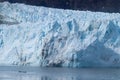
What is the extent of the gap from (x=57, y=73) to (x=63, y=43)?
1.02m

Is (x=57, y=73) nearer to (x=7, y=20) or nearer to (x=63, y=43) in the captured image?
(x=63, y=43)

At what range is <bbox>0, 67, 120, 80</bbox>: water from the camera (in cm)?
3684

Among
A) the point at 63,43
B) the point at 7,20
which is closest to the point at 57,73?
the point at 63,43

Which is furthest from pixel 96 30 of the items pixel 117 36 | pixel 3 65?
pixel 3 65

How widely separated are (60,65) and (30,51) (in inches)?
39.2

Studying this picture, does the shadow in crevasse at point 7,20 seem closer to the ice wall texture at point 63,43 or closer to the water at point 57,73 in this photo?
the ice wall texture at point 63,43

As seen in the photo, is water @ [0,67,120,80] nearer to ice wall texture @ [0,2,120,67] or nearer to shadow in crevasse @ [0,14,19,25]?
ice wall texture @ [0,2,120,67]

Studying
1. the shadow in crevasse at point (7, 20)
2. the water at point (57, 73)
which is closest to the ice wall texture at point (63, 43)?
the water at point (57, 73)

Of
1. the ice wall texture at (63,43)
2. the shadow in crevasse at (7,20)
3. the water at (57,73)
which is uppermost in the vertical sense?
the shadow in crevasse at (7,20)

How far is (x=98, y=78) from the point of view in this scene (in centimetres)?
3694

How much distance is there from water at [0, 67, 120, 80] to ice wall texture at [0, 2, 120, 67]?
247 millimetres

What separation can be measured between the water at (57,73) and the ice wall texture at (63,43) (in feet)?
0.81

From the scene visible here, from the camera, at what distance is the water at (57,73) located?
36844 mm

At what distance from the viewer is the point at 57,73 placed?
38.4 metres
